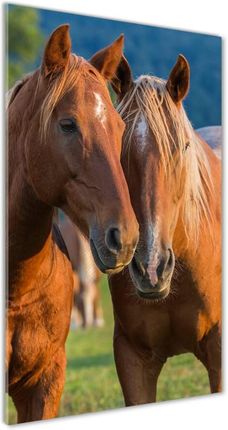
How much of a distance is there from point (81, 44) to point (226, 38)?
1.93 ft

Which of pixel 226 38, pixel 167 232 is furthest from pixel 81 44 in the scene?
pixel 167 232

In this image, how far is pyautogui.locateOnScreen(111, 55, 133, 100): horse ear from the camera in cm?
243

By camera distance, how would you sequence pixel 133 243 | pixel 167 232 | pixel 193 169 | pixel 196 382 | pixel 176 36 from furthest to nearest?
pixel 196 382 → pixel 176 36 → pixel 193 169 → pixel 167 232 → pixel 133 243

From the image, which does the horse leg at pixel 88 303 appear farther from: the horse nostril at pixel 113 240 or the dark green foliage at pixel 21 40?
the horse nostril at pixel 113 240

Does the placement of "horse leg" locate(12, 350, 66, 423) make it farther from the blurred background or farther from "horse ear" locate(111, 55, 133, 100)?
"horse ear" locate(111, 55, 133, 100)

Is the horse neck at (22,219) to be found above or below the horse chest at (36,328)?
above

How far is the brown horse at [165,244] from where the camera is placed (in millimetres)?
2266

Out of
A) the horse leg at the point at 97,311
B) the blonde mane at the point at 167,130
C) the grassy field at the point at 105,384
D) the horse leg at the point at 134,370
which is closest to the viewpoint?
the blonde mane at the point at 167,130

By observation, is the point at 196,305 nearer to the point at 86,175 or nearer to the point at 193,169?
the point at 193,169

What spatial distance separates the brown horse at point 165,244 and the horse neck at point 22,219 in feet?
1.02

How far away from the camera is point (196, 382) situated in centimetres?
321

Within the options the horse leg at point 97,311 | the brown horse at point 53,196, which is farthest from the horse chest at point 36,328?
the horse leg at point 97,311

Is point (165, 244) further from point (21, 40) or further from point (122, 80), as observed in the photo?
point (21, 40)

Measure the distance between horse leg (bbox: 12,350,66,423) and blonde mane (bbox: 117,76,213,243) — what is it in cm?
60
